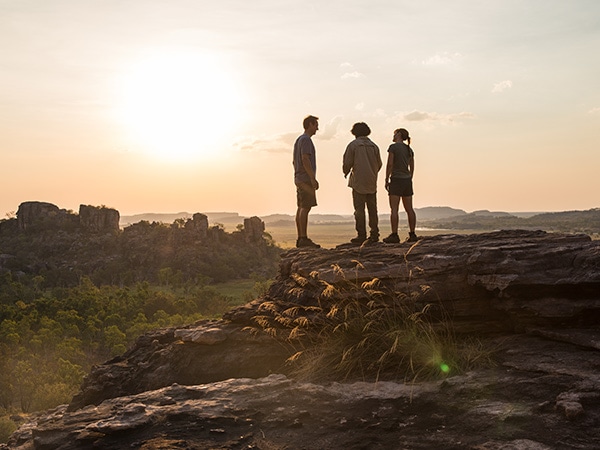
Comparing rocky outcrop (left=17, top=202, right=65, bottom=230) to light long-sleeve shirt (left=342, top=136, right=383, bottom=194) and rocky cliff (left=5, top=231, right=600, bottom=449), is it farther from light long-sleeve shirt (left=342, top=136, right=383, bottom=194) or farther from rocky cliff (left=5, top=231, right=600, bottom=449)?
rocky cliff (left=5, top=231, right=600, bottom=449)

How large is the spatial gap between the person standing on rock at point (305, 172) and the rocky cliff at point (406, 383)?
185 centimetres

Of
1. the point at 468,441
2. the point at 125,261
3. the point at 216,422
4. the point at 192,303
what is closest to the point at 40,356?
the point at 192,303

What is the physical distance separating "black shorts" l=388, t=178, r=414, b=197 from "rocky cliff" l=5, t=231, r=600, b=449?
1.85 metres

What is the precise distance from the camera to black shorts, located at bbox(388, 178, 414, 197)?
39.3 feet

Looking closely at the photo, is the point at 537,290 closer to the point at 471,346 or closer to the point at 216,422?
the point at 471,346

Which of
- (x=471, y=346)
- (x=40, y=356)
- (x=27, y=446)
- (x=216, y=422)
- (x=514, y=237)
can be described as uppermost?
(x=514, y=237)

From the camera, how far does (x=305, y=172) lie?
1200cm

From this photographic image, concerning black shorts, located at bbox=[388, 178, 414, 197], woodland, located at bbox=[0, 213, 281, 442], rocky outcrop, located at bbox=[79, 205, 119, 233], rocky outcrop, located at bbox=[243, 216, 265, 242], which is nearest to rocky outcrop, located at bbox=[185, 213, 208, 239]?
woodland, located at bbox=[0, 213, 281, 442]

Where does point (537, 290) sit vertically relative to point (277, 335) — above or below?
above

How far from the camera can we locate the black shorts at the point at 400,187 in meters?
12.0

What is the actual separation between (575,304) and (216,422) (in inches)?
205

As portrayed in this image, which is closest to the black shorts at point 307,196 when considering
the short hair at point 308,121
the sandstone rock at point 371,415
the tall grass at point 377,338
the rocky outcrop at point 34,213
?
the short hair at point 308,121

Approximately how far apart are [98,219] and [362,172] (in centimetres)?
11151

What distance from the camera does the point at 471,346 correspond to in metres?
7.56
